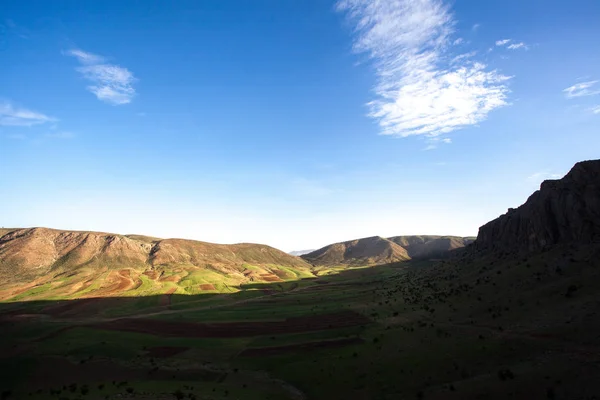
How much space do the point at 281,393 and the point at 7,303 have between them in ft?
416

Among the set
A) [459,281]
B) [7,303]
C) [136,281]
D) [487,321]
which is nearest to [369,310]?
[459,281]

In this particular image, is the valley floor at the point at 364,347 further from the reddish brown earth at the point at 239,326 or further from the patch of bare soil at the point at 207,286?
the patch of bare soil at the point at 207,286

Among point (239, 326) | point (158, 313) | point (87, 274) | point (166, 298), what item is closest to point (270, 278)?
point (166, 298)

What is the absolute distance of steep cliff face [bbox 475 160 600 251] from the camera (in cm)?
6025

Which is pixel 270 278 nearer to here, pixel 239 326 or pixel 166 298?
pixel 166 298

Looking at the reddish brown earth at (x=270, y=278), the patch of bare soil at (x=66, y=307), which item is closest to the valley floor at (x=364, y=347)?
the patch of bare soil at (x=66, y=307)

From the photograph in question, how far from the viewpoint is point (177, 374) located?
4247 cm

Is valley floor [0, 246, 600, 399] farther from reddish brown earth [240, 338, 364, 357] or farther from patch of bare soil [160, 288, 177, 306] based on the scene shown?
patch of bare soil [160, 288, 177, 306]

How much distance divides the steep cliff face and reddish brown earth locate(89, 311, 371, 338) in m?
42.8

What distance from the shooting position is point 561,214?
66.8 m

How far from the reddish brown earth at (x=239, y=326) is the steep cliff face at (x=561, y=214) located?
1685 inches

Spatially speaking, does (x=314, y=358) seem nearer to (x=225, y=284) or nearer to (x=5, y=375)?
(x=5, y=375)

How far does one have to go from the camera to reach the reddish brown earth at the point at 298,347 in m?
49.8

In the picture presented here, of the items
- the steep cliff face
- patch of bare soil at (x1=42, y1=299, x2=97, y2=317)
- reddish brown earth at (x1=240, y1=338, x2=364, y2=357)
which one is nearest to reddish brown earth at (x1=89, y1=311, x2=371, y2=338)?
reddish brown earth at (x1=240, y1=338, x2=364, y2=357)
